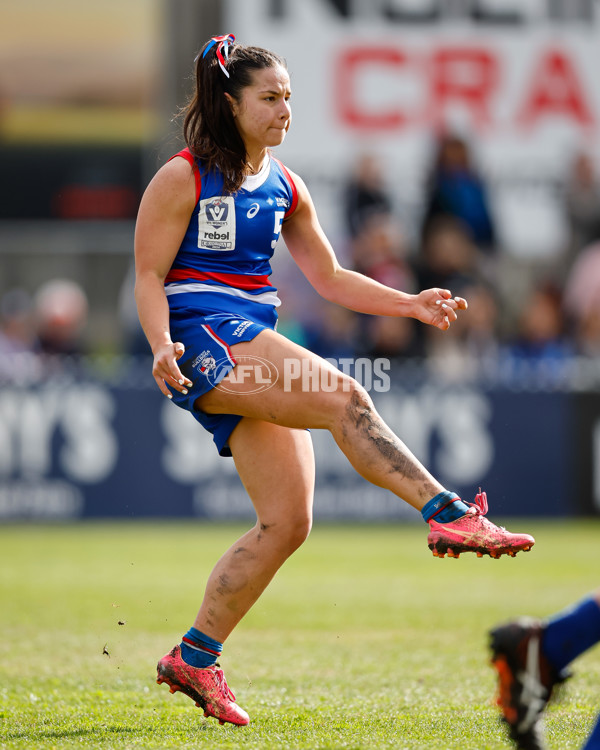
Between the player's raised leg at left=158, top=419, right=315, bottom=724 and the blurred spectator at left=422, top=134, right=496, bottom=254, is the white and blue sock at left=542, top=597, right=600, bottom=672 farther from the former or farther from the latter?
the blurred spectator at left=422, top=134, right=496, bottom=254

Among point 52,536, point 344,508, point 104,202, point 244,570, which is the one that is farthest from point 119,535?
point 104,202

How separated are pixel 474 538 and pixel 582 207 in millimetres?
10877

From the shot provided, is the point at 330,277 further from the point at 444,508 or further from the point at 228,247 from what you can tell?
the point at 444,508

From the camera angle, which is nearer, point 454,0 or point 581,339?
point 581,339

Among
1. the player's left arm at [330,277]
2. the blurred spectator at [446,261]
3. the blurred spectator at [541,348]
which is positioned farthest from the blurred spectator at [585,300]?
the player's left arm at [330,277]

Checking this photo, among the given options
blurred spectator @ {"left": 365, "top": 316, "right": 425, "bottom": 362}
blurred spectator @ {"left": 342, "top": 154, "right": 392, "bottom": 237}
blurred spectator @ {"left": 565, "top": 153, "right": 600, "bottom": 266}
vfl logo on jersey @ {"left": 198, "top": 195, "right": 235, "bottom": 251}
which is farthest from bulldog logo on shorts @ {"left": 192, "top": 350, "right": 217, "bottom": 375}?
blurred spectator @ {"left": 565, "top": 153, "right": 600, "bottom": 266}

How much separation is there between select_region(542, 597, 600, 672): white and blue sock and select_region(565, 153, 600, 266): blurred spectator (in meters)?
11.2

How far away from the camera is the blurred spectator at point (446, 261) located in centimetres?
1202

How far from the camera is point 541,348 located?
39.3 feet

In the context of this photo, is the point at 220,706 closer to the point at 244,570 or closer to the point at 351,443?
the point at 244,570

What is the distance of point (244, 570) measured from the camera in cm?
436

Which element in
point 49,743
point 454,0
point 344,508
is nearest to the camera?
point 49,743

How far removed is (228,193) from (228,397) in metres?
0.73

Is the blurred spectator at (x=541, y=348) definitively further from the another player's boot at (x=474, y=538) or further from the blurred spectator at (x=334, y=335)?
the another player's boot at (x=474, y=538)
